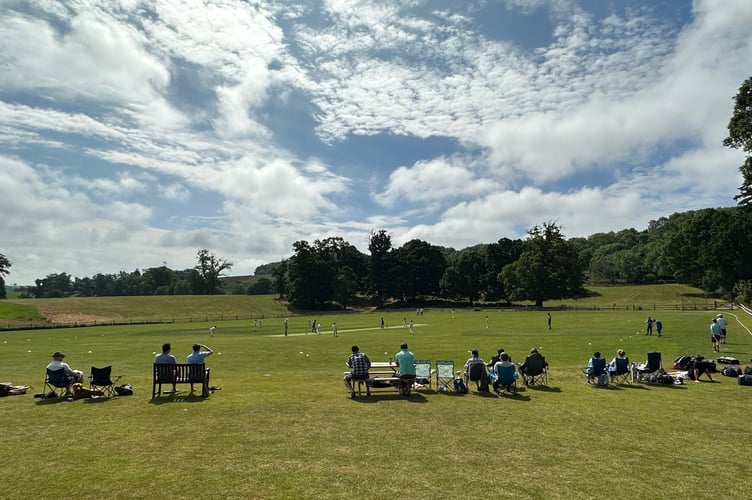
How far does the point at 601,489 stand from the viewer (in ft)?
23.1

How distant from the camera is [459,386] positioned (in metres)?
14.6

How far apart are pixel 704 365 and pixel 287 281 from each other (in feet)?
390

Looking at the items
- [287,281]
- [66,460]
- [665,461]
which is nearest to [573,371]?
[665,461]

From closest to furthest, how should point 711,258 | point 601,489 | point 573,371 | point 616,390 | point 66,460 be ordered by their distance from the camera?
point 601,489 → point 66,460 → point 616,390 → point 573,371 → point 711,258

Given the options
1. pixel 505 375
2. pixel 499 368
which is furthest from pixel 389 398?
pixel 505 375

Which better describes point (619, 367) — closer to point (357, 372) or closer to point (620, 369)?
point (620, 369)

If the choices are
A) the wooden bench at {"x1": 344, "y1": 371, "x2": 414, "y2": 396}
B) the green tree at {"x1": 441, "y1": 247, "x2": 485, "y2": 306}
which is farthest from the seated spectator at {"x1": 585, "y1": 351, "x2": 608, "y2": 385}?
the green tree at {"x1": 441, "y1": 247, "x2": 485, "y2": 306}

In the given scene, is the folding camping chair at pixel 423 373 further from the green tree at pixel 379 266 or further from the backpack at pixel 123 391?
the green tree at pixel 379 266

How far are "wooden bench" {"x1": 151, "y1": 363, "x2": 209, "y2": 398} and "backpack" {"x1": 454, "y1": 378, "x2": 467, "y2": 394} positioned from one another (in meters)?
7.60

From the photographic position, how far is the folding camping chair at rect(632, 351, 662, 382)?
16328 mm

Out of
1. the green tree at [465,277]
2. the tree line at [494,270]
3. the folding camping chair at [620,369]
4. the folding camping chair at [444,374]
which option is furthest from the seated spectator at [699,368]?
the green tree at [465,277]

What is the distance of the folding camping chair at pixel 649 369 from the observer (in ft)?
53.6

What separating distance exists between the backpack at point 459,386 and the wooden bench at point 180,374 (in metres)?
7.60

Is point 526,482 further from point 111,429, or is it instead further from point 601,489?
point 111,429
